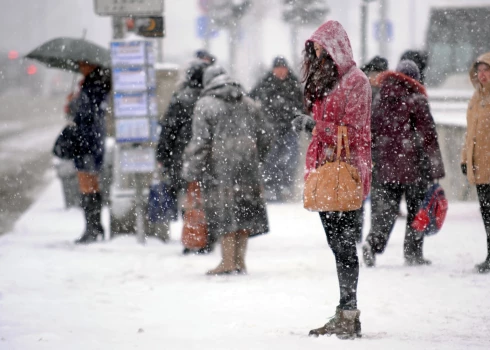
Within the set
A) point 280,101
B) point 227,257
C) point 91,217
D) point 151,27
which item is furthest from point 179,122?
point 280,101

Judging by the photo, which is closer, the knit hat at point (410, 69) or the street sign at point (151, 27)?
the knit hat at point (410, 69)

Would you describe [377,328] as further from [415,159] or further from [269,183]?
[269,183]

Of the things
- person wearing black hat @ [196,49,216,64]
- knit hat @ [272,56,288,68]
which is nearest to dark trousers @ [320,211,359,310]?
person wearing black hat @ [196,49,216,64]

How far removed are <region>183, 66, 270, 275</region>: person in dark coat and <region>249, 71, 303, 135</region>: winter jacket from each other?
4.32m

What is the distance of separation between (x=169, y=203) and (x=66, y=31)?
88380mm

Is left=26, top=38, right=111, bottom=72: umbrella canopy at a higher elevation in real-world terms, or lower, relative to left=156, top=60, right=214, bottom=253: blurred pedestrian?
higher

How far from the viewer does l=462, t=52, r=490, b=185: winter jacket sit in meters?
6.48

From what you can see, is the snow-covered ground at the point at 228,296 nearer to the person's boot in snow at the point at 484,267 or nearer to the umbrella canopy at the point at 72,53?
the person's boot in snow at the point at 484,267

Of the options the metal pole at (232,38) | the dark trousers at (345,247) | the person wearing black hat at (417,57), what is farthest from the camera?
the metal pole at (232,38)

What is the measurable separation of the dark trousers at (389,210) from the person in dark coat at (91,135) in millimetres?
3209

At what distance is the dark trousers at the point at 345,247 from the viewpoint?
4516 millimetres

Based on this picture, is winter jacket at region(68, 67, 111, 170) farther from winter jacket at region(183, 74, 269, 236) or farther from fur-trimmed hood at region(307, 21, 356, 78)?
fur-trimmed hood at region(307, 21, 356, 78)

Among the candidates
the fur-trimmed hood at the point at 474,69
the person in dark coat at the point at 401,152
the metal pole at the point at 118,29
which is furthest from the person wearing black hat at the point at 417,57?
the metal pole at the point at 118,29

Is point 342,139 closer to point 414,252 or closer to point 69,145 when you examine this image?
point 414,252
